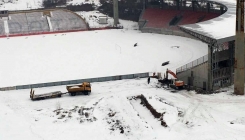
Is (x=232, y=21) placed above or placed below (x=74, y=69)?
above

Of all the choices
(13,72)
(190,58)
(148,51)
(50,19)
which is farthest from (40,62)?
(50,19)

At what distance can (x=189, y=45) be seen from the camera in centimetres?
5884

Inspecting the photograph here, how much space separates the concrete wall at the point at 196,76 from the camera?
36844mm

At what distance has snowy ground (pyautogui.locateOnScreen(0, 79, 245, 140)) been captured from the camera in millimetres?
26969

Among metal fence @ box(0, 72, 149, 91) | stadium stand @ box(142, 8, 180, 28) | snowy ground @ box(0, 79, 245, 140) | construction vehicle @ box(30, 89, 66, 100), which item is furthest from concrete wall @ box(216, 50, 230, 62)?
stadium stand @ box(142, 8, 180, 28)

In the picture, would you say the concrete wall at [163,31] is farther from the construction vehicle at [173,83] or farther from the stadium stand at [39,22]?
the construction vehicle at [173,83]

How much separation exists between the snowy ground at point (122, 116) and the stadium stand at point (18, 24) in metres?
37.7

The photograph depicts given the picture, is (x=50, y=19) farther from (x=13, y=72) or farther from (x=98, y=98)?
(x=98, y=98)

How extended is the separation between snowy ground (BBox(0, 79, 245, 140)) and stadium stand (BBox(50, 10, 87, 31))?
128ft

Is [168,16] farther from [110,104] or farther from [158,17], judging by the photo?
[110,104]

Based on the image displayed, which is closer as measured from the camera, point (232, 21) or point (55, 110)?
point (55, 110)

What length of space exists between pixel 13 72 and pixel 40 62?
5.49 m

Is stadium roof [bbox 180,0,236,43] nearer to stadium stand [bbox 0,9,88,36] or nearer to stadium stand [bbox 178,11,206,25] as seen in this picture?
stadium stand [bbox 178,11,206,25]

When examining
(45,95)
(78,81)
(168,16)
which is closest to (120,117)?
(45,95)
